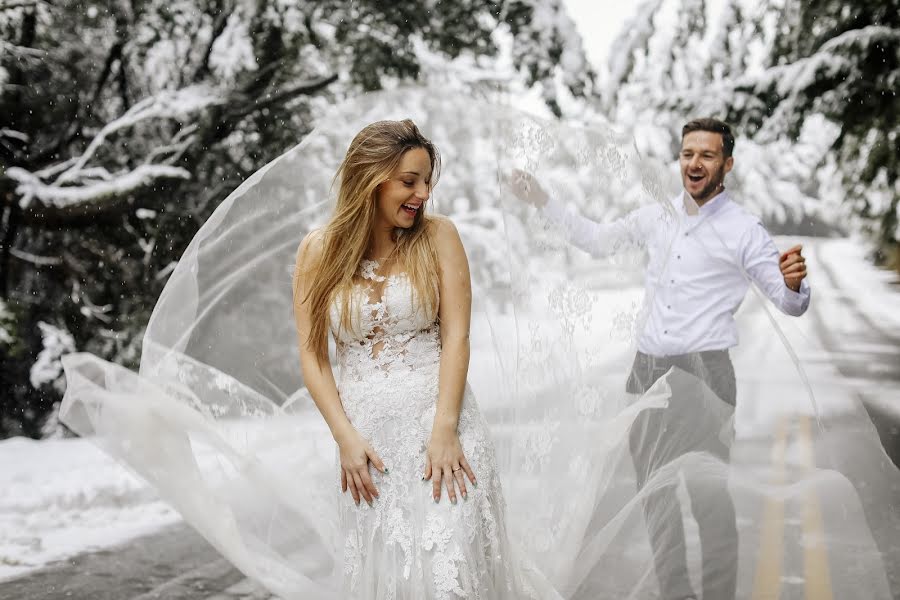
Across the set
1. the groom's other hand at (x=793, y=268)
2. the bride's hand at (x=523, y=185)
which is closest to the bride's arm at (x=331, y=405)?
the bride's hand at (x=523, y=185)

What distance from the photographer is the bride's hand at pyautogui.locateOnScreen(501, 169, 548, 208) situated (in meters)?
2.56

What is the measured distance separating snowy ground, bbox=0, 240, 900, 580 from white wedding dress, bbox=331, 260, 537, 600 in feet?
8.21

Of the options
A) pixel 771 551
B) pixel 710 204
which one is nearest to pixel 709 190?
pixel 710 204

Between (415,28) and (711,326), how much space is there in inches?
151

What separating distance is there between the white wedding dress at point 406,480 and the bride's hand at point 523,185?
830 mm

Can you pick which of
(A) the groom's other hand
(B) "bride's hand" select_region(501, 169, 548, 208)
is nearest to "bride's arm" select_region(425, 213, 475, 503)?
(B) "bride's hand" select_region(501, 169, 548, 208)

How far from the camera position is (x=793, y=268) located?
2.46 metres

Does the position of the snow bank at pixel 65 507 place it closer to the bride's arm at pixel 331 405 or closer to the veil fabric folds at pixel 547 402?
the veil fabric folds at pixel 547 402

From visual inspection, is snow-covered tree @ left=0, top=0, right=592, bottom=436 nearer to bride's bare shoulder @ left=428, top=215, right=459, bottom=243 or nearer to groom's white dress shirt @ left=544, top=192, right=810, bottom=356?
groom's white dress shirt @ left=544, top=192, right=810, bottom=356

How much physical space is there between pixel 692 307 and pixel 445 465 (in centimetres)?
129

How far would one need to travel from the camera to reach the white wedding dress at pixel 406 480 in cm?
172

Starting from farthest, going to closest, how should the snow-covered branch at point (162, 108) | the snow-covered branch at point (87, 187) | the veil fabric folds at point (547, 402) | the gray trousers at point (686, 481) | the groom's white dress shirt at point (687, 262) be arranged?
the snow-covered branch at point (162, 108) < the snow-covered branch at point (87, 187) < the groom's white dress shirt at point (687, 262) < the gray trousers at point (686, 481) < the veil fabric folds at point (547, 402)

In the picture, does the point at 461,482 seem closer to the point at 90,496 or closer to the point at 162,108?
the point at 90,496

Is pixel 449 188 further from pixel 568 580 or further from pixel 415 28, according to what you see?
pixel 415 28
